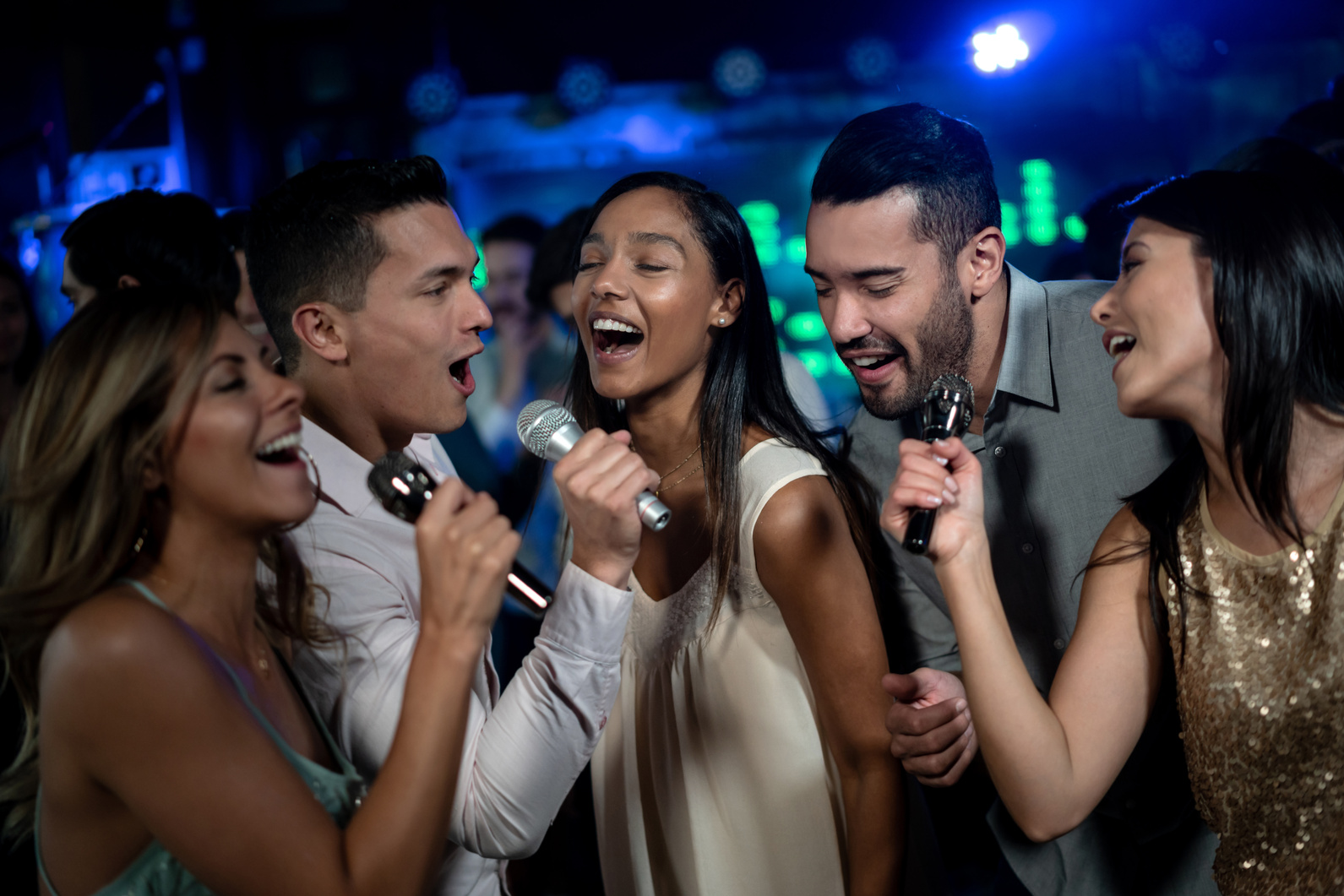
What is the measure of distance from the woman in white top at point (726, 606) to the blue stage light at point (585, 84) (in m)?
6.02

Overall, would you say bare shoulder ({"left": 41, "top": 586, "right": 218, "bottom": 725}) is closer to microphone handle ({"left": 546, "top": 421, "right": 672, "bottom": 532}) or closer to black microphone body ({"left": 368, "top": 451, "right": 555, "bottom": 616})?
black microphone body ({"left": 368, "top": 451, "right": 555, "bottom": 616})

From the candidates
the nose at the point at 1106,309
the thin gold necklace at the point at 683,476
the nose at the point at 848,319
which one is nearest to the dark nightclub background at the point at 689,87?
the nose at the point at 848,319

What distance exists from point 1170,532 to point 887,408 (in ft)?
2.19

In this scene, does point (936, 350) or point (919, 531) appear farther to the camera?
point (936, 350)

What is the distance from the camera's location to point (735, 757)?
6.27 feet

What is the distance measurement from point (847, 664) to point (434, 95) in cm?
704

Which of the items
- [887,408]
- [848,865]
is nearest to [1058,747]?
[848,865]

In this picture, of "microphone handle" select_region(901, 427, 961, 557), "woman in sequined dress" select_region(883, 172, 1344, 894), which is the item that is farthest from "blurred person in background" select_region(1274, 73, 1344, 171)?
"microphone handle" select_region(901, 427, 961, 557)

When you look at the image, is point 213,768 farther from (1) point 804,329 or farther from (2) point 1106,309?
(1) point 804,329

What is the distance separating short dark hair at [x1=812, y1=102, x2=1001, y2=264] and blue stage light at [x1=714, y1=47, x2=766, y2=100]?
234 inches

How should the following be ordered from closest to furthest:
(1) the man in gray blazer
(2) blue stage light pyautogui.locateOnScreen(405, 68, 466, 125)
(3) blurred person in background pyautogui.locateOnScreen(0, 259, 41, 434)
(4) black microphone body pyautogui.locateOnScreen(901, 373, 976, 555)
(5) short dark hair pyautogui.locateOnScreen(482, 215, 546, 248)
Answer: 1. (4) black microphone body pyautogui.locateOnScreen(901, 373, 976, 555)
2. (1) the man in gray blazer
3. (3) blurred person in background pyautogui.locateOnScreen(0, 259, 41, 434)
4. (5) short dark hair pyautogui.locateOnScreen(482, 215, 546, 248)
5. (2) blue stage light pyautogui.locateOnScreen(405, 68, 466, 125)

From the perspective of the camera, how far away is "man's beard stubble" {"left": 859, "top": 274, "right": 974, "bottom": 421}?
2.12 meters

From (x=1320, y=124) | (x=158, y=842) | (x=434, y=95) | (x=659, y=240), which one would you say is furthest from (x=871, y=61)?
(x=158, y=842)

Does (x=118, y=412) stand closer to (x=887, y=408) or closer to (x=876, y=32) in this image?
(x=887, y=408)
